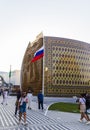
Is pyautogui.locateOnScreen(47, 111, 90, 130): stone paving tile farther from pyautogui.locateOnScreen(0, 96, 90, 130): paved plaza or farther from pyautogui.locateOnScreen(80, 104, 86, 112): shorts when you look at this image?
pyautogui.locateOnScreen(80, 104, 86, 112): shorts

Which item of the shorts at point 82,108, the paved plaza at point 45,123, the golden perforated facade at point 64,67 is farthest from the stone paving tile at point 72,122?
the golden perforated facade at point 64,67

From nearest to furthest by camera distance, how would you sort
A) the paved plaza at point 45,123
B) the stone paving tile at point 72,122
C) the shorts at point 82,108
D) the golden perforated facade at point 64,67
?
the paved plaza at point 45,123 < the stone paving tile at point 72,122 < the shorts at point 82,108 < the golden perforated facade at point 64,67

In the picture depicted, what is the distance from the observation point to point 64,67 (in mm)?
57094

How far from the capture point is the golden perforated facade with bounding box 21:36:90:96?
52.9m

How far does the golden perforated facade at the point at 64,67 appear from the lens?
5294 centimetres

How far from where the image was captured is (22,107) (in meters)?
13.0

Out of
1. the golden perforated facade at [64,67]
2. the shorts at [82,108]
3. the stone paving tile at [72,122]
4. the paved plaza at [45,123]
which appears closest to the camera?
the paved plaza at [45,123]

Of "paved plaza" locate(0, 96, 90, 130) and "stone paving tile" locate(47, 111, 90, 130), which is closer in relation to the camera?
"paved plaza" locate(0, 96, 90, 130)

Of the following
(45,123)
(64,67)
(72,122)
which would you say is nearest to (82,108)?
(72,122)

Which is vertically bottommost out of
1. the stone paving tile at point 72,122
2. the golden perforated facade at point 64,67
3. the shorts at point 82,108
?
the stone paving tile at point 72,122

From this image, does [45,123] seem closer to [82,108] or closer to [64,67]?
[82,108]

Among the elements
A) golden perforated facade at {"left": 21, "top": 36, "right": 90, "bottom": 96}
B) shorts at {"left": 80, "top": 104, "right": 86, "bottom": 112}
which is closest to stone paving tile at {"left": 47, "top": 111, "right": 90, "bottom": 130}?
shorts at {"left": 80, "top": 104, "right": 86, "bottom": 112}

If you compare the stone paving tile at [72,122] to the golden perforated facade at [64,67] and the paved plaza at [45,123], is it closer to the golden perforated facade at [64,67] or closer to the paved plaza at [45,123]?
the paved plaza at [45,123]

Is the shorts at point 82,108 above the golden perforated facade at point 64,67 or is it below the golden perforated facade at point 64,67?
below
